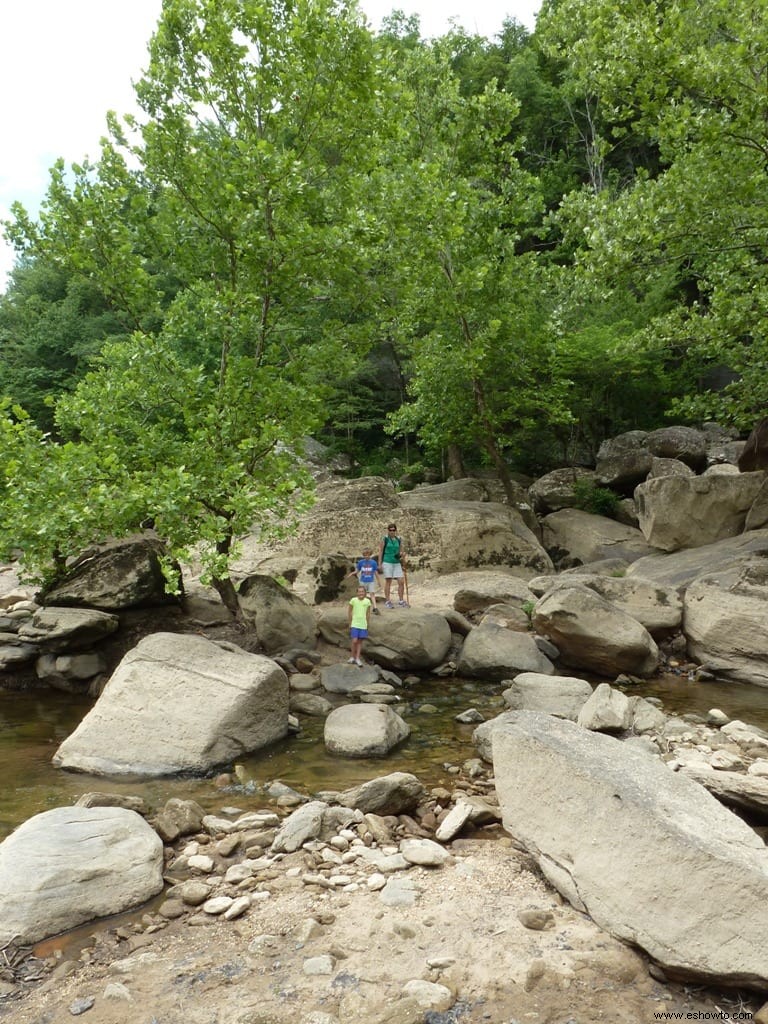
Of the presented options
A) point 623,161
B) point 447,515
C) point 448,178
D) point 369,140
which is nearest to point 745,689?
point 447,515

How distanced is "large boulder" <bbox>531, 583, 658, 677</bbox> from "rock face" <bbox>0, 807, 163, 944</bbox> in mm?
8161

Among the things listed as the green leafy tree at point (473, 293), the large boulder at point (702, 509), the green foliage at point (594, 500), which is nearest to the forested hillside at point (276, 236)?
the large boulder at point (702, 509)

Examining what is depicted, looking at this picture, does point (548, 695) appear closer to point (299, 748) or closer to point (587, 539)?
point (299, 748)

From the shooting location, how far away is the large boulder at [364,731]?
8344mm

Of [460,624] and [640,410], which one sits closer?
[460,624]

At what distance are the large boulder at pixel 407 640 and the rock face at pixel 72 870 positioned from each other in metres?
6.89

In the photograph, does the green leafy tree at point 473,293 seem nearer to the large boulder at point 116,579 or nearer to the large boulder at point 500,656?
the large boulder at point 500,656

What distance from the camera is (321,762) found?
819 centimetres

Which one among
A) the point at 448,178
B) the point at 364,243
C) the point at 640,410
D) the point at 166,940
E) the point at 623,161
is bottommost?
the point at 166,940

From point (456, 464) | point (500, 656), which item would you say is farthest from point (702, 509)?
point (456, 464)

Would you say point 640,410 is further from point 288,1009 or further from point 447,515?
point 288,1009

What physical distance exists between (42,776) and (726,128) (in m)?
15.1

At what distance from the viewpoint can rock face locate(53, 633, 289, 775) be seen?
26.0 ft

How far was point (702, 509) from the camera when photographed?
16.7 m
